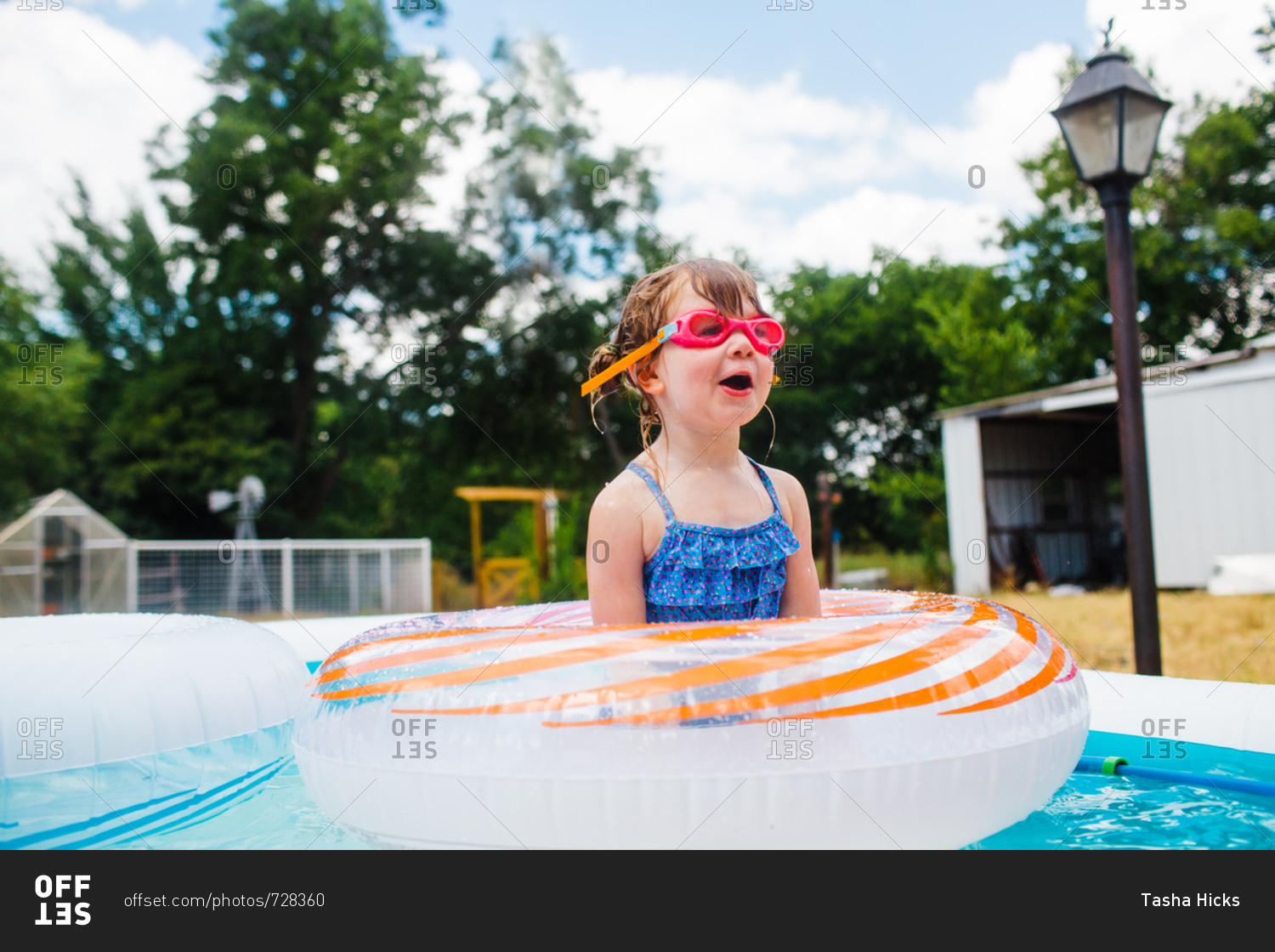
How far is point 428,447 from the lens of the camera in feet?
61.2

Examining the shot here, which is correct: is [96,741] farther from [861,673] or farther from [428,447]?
[428,447]

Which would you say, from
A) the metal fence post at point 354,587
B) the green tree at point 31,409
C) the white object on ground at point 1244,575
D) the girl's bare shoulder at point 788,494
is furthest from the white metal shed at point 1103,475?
the green tree at point 31,409

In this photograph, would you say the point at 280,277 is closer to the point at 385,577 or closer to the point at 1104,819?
the point at 385,577

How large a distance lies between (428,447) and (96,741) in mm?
16551

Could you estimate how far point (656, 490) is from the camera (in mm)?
2303

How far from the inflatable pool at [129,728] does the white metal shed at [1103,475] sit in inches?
303

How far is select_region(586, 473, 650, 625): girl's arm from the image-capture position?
2227mm

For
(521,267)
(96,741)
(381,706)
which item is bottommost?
(96,741)

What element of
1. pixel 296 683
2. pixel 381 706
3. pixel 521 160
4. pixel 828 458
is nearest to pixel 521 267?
pixel 521 160

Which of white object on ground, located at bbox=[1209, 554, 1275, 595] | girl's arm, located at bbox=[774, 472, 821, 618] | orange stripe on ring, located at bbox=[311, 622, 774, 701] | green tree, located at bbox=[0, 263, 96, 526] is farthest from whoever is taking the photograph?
green tree, located at bbox=[0, 263, 96, 526]

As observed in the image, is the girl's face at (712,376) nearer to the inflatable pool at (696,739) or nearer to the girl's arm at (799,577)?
the girl's arm at (799,577)

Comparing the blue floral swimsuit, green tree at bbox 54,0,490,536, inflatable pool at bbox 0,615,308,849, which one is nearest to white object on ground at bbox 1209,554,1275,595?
the blue floral swimsuit

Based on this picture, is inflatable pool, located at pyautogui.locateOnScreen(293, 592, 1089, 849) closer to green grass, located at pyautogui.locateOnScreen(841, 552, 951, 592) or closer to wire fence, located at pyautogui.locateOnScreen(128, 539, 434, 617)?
green grass, located at pyautogui.locateOnScreen(841, 552, 951, 592)

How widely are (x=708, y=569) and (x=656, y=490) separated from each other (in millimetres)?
234
